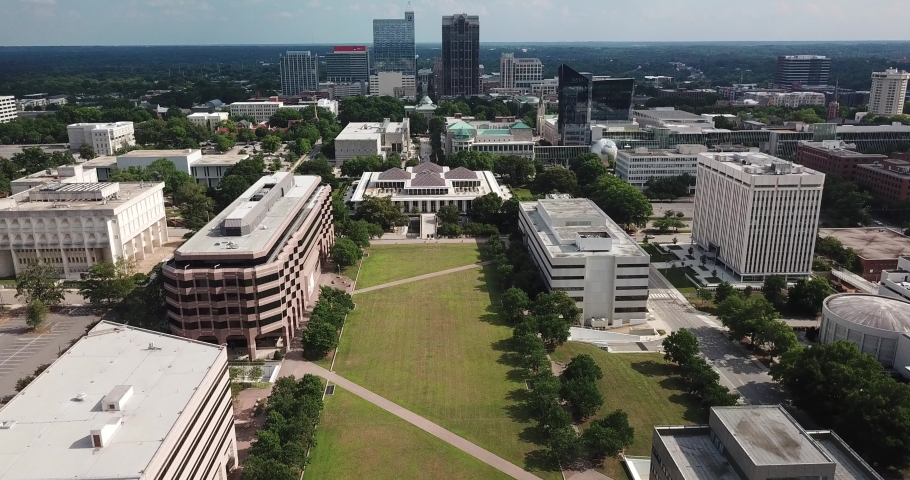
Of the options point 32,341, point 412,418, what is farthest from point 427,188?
point 412,418

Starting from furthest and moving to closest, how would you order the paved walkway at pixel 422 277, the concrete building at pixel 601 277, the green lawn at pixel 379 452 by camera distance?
the paved walkway at pixel 422 277 → the concrete building at pixel 601 277 → the green lawn at pixel 379 452

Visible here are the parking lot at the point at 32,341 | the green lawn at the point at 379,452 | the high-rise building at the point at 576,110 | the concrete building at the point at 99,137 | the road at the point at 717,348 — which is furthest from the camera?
the high-rise building at the point at 576,110

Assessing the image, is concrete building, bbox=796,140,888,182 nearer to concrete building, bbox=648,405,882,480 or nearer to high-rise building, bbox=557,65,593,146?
high-rise building, bbox=557,65,593,146

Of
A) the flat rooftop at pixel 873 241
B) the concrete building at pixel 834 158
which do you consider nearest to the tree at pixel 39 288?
the flat rooftop at pixel 873 241

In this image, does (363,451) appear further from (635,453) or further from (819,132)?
(819,132)

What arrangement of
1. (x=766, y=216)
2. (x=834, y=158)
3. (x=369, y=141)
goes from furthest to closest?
(x=369, y=141) → (x=834, y=158) → (x=766, y=216)

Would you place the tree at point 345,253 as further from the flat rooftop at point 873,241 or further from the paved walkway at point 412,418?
the flat rooftop at point 873,241

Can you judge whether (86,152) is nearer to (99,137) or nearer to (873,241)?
(99,137)
